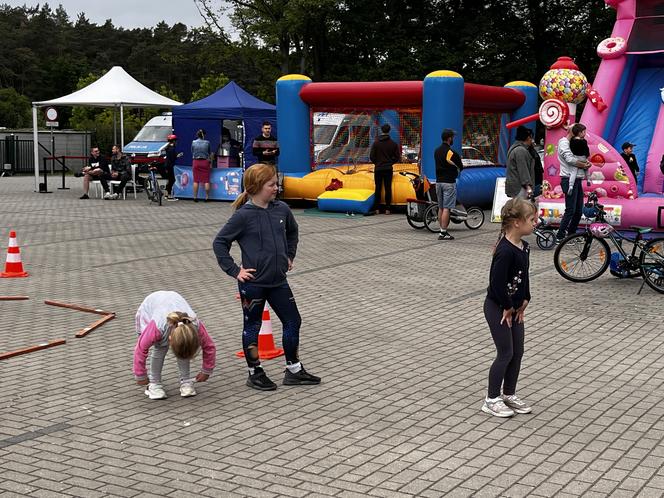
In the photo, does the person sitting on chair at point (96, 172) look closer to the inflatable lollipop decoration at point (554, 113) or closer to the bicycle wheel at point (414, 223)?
the bicycle wheel at point (414, 223)

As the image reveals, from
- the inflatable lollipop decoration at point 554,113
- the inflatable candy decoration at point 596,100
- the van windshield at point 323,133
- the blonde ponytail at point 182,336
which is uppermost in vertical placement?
the inflatable candy decoration at point 596,100

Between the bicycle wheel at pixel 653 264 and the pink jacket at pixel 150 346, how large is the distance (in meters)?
6.14

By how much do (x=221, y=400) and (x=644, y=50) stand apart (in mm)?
14214

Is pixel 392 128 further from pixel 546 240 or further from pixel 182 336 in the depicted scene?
pixel 182 336

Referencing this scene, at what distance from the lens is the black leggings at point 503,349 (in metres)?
5.89

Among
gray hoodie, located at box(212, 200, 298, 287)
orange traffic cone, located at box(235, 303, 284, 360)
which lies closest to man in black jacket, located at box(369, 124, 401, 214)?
orange traffic cone, located at box(235, 303, 284, 360)

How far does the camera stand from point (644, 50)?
1772 cm

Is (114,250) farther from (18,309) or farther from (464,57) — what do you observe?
(464,57)

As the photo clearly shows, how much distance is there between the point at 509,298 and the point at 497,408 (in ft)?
2.47

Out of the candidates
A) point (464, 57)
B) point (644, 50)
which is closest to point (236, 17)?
point (464, 57)

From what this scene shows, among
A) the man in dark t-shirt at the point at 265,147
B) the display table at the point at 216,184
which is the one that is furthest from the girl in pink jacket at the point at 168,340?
the display table at the point at 216,184

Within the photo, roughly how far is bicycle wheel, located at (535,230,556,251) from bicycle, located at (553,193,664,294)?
258 centimetres

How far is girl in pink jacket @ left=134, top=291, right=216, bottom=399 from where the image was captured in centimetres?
597

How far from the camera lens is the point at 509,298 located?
581 centimetres
